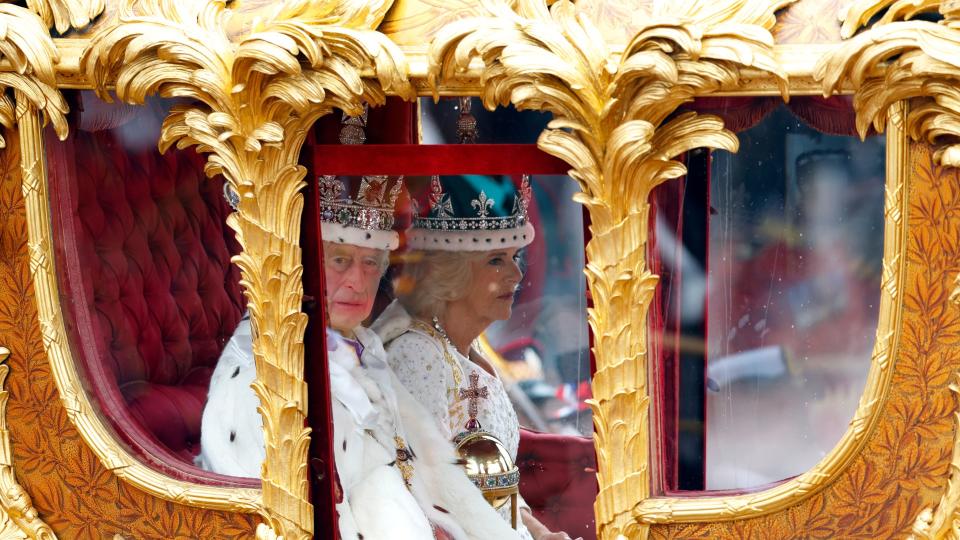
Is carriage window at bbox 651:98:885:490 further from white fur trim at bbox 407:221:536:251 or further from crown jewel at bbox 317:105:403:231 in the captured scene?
crown jewel at bbox 317:105:403:231

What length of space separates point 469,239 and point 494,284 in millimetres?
90

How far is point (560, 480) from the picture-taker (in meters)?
2.74

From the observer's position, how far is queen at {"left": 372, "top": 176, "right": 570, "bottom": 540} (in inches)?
103

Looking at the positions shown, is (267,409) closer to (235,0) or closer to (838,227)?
(235,0)

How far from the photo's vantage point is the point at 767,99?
8.18ft

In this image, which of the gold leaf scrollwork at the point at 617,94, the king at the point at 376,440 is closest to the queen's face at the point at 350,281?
the king at the point at 376,440

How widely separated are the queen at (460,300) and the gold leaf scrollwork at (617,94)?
145 millimetres

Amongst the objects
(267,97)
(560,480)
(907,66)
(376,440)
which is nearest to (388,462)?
(376,440)

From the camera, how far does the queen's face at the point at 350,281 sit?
268cm

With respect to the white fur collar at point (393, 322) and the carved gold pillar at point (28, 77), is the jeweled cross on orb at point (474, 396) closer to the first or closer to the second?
the white fur collar at point (393, 322)

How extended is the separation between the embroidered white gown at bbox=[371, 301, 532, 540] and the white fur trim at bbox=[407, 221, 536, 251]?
0.13m

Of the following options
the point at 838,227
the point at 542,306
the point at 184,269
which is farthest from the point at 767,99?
the point at 184,269

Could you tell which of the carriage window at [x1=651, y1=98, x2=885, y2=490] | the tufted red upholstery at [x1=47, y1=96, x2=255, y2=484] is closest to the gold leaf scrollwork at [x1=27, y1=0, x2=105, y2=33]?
the tufted red upholstery at [x1=47, y1=96, x2=255, y2=484]

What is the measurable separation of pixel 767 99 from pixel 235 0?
0.92m
